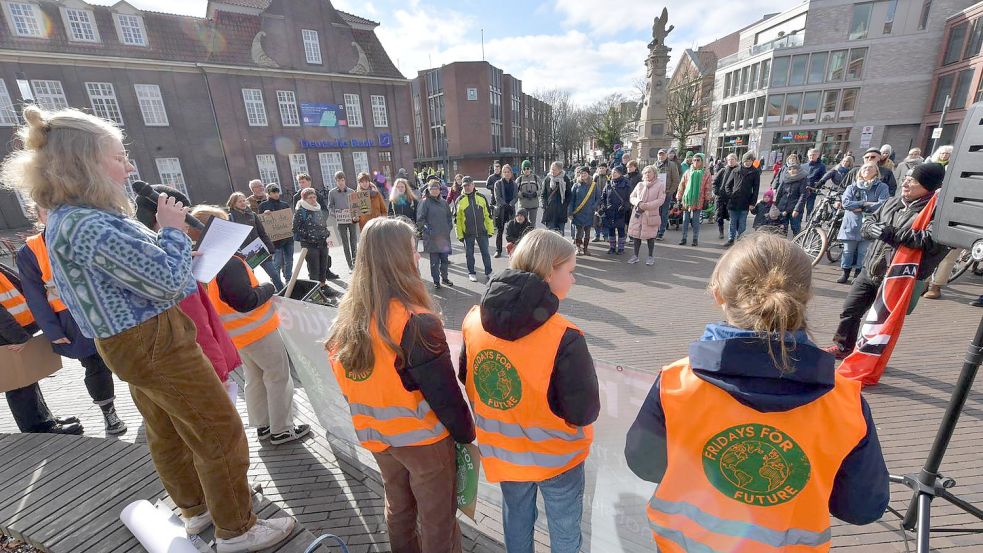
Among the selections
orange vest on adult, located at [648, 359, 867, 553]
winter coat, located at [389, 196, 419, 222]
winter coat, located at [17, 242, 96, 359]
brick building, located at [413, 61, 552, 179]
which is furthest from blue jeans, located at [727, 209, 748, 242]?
brick building, located at [413, 61, 552, 179]

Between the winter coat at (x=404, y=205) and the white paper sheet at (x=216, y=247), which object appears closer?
the white paper sheet at (x=216, y=247)

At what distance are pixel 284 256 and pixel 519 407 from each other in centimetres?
715

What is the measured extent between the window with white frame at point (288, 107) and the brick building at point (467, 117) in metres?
19.2

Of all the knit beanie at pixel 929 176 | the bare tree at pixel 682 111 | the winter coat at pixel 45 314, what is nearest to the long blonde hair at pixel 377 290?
the winter coat at pixel 45 314

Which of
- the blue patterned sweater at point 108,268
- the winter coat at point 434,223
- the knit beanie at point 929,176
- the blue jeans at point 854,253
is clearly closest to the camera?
the blue patterned sweater at point 108,268

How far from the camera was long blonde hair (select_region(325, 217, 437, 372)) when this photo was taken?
167cm

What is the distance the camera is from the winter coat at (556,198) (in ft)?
29.0

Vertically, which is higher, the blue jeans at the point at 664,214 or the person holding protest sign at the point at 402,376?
the person holding protest sign at the point at 402,376

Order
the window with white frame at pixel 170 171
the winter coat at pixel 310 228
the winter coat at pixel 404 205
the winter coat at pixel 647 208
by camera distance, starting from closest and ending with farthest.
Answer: the winter coat at pixel 310 228 < the winter coat at pixel 647 208 < the winter coat at pixel 404 205 < the window with white frame at pixel 170 171

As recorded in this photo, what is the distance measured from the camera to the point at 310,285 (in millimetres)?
4367

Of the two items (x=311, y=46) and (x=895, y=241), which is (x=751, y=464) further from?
(x=311, y=46)

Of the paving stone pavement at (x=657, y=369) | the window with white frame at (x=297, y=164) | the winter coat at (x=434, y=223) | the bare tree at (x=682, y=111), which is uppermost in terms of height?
the bare tree at (x=682, y=111)

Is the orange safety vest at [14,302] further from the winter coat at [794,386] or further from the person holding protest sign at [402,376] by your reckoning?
the winter coat at [794,386]

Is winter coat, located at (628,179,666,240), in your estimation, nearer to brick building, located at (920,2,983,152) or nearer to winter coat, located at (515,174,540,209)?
winter coat, located at (515,174,540,209)
